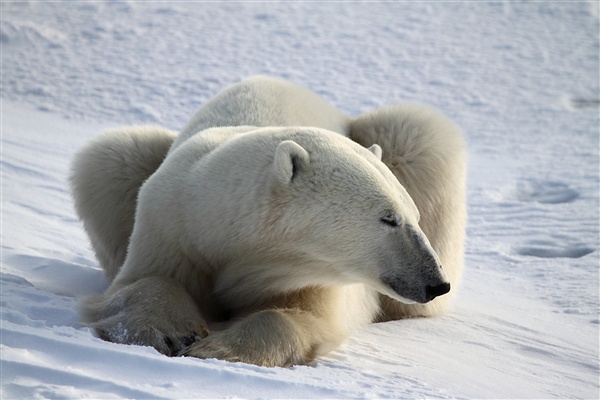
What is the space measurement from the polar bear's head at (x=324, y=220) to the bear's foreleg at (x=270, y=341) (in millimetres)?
181

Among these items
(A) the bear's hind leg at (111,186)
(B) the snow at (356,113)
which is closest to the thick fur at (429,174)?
(B) the snow at (356,113)

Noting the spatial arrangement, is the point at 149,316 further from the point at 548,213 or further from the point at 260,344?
the point at 548,213

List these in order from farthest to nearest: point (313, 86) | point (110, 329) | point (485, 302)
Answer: point (313, 86)
point (485, 302)
point (110, 329)

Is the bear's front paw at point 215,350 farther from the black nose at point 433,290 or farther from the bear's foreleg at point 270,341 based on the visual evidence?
the black nose at point 433,290

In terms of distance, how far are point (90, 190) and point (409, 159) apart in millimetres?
1547

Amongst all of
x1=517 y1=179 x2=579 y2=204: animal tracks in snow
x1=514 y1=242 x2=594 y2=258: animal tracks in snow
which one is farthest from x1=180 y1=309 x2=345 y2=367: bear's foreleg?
x1=517 y1=179 x2=579 y2=204: animal tracks in snow

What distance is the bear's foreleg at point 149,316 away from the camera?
8.61ft

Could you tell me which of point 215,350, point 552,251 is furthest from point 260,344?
point 552,251

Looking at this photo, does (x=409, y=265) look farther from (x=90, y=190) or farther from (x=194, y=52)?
(x=194, y=52)

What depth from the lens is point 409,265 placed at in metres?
2.70

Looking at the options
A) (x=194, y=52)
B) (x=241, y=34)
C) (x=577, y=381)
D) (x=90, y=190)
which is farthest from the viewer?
(x=241, y=34)

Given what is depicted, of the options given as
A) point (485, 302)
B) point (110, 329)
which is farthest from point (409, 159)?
point (110, 329)

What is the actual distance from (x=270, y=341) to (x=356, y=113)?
6.20m

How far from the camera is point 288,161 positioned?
2754 mm
